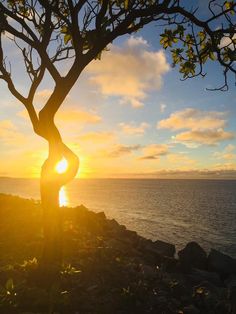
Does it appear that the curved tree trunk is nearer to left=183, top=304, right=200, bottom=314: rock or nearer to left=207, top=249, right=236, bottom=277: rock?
left=183, top=304, right=200, bottom=314: rock

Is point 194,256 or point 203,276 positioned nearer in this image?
point 203,276

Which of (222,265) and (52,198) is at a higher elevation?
(52,198)

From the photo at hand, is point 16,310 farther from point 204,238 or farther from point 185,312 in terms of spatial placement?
point 204,238

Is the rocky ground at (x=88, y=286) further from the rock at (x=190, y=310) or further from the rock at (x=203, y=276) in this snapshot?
the rock at (x=203, y=276)

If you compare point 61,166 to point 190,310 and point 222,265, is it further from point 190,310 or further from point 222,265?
point 222,265

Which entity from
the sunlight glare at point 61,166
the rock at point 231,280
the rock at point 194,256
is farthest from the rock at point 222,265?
the sunlight glare at point 61,166

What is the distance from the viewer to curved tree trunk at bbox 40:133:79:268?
14133 mm

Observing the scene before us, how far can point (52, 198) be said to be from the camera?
14133 mm

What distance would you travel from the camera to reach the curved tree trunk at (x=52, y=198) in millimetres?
14133

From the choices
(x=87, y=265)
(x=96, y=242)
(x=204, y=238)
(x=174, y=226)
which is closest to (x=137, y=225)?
(x=174, y=226)

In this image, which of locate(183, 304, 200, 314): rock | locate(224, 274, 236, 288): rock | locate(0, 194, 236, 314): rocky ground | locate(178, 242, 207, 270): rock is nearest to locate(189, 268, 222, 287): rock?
locate(0, 194, 236, 314): rocky ground

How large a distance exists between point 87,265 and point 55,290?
3.99 m

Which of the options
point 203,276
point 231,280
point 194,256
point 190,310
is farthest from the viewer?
point 194,256

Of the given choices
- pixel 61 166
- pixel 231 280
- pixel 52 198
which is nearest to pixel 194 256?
pixel 231 280
